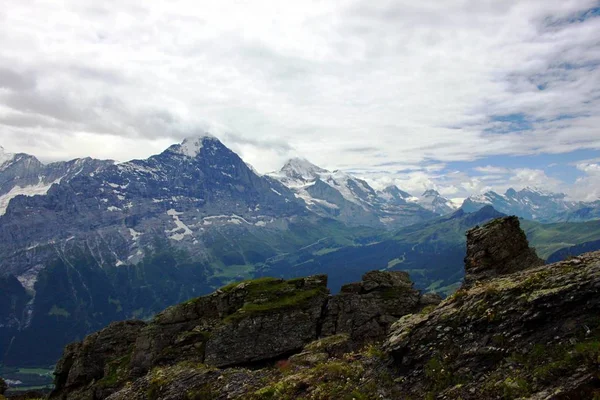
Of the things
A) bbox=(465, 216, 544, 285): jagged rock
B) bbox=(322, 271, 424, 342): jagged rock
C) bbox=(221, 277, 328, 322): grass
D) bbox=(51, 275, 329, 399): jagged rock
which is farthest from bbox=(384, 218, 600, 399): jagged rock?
bbox=(221, 277, 328, 322): grass

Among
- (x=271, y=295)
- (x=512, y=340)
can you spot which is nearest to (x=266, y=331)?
(x=271, y=295)

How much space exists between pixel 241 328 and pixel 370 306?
1605 centimetres

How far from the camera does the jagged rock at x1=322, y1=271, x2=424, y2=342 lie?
150 ft

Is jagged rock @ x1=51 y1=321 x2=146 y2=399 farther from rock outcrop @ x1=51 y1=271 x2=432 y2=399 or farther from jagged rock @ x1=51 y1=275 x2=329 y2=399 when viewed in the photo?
rock outcrop @ x1=51 y1=271 x2=432 y2=399

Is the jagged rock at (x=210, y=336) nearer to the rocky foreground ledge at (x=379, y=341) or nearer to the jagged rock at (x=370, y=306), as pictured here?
the rocky foreground ledge at (x=379, y=341)

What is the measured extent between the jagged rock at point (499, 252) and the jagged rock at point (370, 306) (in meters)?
11.5

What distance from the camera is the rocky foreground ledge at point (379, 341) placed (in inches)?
687

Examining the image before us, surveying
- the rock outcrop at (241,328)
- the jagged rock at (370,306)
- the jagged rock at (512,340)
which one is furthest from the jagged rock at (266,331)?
the jagged rock at (512,340)

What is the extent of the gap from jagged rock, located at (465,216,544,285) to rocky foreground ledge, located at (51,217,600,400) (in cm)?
12

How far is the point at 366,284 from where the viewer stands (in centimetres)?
5131

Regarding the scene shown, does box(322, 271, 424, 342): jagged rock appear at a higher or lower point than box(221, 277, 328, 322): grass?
lower

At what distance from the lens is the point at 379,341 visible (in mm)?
33875

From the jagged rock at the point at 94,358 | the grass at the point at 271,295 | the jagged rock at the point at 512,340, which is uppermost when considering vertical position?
the jagged rock at the point at 512,340

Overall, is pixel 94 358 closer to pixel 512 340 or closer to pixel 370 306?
pixel 370 306
